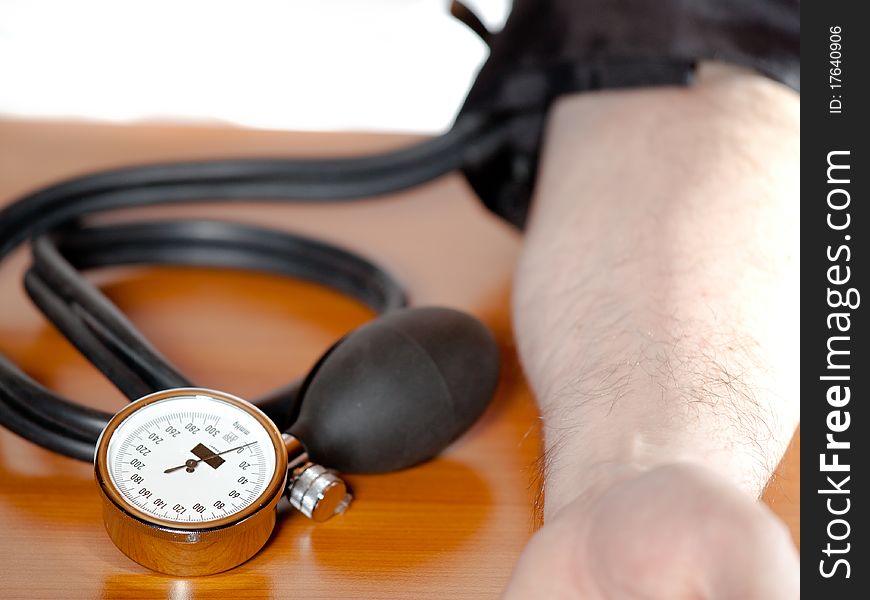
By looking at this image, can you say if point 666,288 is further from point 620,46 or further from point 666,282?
point 620,46

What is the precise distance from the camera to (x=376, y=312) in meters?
0.59

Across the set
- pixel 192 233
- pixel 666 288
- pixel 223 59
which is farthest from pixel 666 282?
pixel 223 59

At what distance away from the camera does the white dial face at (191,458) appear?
40cm

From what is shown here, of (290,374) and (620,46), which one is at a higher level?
(620,46)

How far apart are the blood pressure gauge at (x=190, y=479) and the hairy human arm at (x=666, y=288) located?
0.11 meters

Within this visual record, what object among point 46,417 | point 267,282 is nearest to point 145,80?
point 267,282

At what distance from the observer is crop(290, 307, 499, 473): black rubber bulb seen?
A: 0.46m

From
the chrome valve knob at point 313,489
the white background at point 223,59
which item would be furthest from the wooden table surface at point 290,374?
the white background at point 223,59

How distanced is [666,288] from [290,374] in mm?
187

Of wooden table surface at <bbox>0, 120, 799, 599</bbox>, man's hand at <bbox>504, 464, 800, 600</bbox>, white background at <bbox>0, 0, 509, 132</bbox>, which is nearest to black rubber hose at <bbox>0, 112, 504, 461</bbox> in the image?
wooden table surface at <bbox>0, 120, 799, 599</bbox>

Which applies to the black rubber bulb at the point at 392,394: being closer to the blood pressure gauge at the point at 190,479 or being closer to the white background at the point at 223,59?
the blood pressure gauge at the point at 190,479

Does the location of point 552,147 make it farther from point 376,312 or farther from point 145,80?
point 145,80

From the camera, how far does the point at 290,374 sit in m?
0.54
